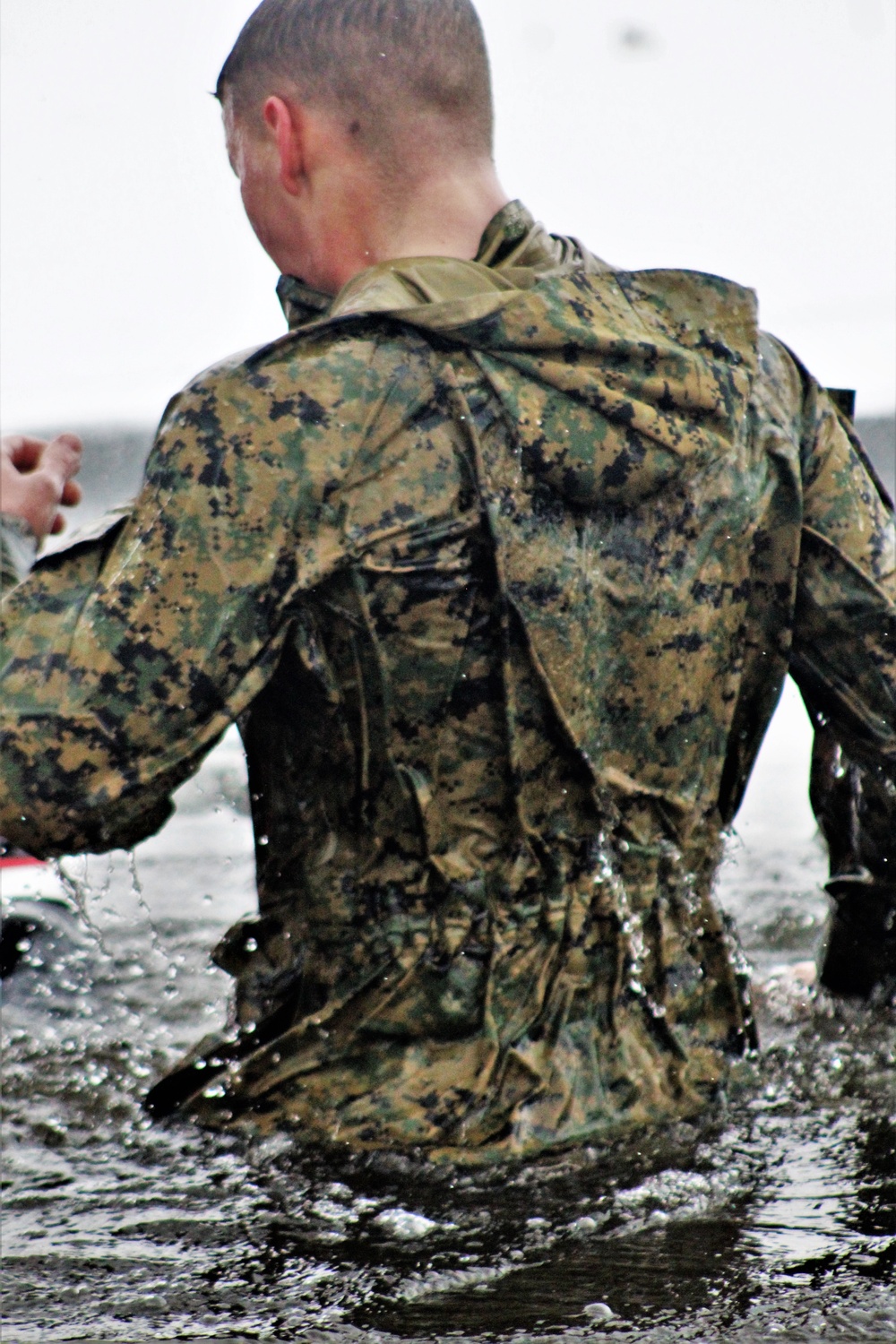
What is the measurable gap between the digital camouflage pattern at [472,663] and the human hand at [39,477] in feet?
1.24

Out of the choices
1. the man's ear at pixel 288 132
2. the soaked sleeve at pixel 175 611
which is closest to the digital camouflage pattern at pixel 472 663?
the soaked sleeve at pixel 175 611

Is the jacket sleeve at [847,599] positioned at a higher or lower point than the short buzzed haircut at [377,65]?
lower

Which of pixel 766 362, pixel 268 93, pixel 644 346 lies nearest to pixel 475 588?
pixel 644 346

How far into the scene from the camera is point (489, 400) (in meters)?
2.00

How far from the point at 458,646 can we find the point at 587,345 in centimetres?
41

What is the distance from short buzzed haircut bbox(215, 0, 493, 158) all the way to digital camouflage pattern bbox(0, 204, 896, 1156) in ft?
0.57

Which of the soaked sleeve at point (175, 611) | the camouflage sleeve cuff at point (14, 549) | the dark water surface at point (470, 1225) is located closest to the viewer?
the dark water surface at point (470, 1225)

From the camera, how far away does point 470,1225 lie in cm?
195

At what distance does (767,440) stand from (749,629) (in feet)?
0.90

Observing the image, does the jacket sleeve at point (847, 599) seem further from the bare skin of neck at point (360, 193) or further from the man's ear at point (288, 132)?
the man's ear at point (288, 132)

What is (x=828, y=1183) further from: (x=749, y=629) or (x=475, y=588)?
(x=475, y=588)

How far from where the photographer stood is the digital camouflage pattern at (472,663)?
6.31 ft

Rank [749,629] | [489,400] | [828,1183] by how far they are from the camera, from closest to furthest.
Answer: [489,400], [828,1183], [749,629]

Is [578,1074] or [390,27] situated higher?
[390,27]
